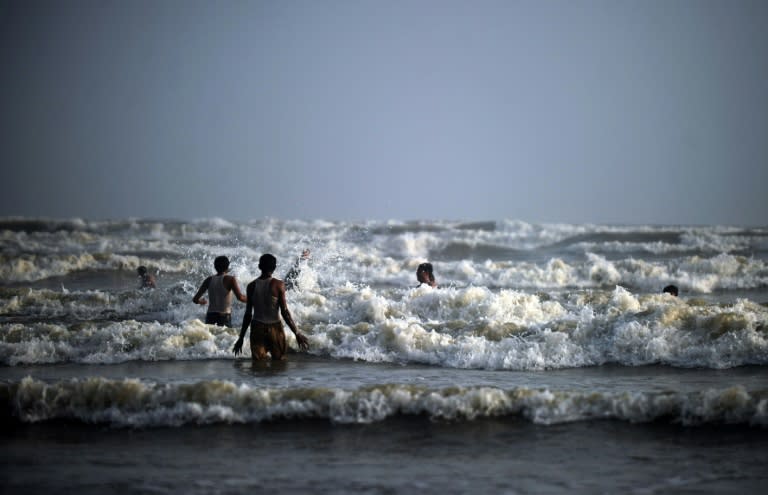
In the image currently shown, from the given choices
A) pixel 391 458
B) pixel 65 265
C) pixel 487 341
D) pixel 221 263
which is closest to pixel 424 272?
pixel 487 341

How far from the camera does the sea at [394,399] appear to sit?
5.72 meters

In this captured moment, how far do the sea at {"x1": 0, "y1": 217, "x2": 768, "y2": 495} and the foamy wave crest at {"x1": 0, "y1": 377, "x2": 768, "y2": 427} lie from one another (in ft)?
0.06

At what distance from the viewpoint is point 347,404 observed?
23.8 ft

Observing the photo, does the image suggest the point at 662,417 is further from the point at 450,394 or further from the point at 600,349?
the point at 600,349

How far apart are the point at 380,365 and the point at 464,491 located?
4.48 meters

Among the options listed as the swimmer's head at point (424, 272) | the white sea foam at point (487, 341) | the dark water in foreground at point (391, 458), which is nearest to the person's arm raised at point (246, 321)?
the white sea foam at point (487, 341)

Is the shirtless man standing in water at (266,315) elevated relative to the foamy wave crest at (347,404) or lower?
elevated

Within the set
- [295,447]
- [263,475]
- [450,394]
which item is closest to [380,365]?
[450,394]

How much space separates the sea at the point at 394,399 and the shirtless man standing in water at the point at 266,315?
0.24 meters

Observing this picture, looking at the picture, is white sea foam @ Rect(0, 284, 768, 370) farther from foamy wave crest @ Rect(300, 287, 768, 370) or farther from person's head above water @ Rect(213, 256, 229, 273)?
person's head above water @ Rect(213, 256, 229, 273)

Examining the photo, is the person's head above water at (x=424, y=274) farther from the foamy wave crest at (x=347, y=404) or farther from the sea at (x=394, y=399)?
the foamy wave crest at (x=347, y=404)

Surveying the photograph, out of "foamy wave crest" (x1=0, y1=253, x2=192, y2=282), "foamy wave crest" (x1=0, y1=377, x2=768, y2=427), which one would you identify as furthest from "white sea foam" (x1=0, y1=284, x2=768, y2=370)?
"foamy wave crest" (x1=0, y1=253, x2=192, y2=282)

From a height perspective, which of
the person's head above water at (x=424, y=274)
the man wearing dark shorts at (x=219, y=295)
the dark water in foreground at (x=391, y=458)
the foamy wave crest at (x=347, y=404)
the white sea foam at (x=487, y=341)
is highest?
the person's head above water at (x=424, y=274)

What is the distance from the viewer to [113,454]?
20.4ft
